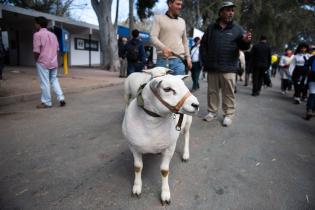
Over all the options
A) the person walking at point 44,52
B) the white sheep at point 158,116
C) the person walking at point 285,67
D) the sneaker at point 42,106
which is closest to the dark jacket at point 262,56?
the person walking at point 285,67

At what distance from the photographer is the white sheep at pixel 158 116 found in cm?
203

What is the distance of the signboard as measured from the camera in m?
20.8

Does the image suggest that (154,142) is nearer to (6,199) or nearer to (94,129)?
(6,199)

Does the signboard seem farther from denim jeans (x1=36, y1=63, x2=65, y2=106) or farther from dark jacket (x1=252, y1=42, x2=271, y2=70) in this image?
denim jeans (x1=36, y1=63, x2=65, y2=106)

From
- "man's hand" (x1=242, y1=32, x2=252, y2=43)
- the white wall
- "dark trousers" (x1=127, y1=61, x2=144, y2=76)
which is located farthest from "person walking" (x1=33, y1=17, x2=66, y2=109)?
the white wall

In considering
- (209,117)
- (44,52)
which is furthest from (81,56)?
(209,117)

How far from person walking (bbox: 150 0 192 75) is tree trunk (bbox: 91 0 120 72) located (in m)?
11.3

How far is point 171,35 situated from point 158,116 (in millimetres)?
2102

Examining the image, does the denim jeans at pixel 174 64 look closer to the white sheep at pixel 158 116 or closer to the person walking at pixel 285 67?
the white sheep at pixel 158 116

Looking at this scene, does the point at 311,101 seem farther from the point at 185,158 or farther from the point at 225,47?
the point at 185,158

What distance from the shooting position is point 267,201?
97.8 inches

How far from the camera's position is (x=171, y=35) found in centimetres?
396

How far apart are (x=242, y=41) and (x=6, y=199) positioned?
4177 mm

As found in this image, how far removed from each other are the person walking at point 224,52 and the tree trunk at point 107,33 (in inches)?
417
